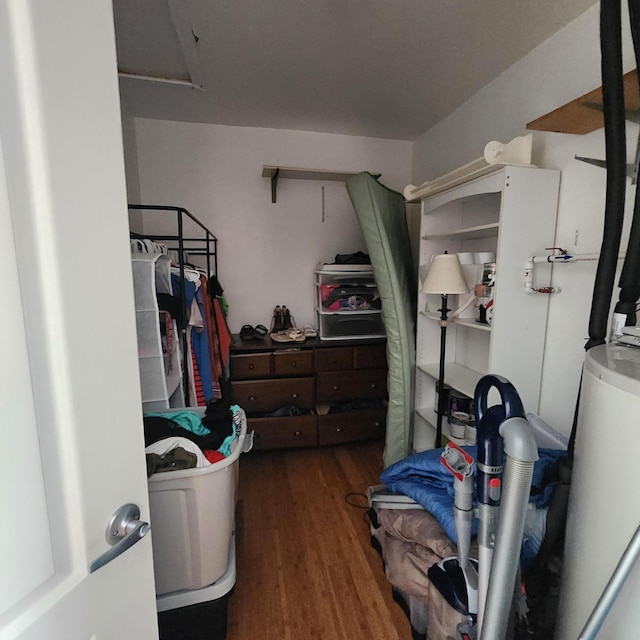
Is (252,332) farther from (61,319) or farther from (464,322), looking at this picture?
(61,319)

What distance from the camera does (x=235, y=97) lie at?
90.3 inches

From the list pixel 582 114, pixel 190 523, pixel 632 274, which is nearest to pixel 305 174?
pixel 582 114

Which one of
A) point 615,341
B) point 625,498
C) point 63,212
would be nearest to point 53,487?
point 63,212

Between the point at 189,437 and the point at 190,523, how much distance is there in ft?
0.87

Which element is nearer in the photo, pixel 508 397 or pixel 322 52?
pixel 508 397

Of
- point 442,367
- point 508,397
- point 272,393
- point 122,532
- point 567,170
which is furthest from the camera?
point 272,393

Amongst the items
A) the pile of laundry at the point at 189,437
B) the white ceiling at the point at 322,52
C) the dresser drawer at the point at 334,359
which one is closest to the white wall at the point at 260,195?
the white ceiling at the point at 322,52

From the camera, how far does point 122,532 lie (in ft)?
2.01

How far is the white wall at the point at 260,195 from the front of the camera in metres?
2.70

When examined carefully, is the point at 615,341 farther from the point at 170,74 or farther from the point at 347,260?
the point at 170,74

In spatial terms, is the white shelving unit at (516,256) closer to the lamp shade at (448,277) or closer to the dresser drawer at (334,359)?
the lamp shade at (448,277)

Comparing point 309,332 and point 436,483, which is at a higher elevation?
point 309,332

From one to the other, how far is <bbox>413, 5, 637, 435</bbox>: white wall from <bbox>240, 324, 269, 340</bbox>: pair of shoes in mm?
1895

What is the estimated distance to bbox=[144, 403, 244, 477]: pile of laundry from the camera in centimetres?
114
